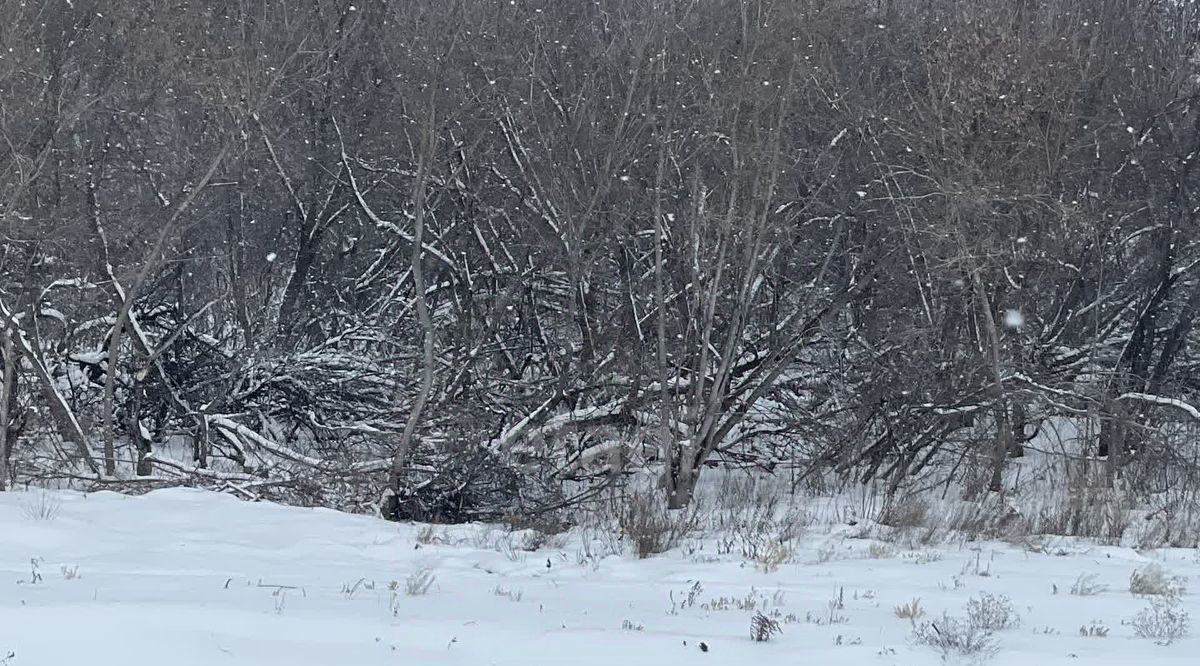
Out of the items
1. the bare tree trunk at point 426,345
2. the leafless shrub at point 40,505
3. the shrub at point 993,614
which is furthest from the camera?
the bare tree trunk at point 426,345

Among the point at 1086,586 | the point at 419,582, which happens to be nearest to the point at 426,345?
the point at 419,582

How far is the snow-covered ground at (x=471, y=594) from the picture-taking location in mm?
4789

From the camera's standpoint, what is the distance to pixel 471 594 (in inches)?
250

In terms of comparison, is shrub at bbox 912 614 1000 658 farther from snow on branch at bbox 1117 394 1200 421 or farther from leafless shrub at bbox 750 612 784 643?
snow on branch at bbox 1117 394 1200 421

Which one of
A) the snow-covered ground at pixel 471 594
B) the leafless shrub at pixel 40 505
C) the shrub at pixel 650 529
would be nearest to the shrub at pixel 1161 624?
the snow-covered ground at pixel 471 594

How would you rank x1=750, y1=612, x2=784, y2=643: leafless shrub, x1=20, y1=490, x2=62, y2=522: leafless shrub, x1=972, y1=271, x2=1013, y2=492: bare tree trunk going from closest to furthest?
x1=750, y1=612, x2=784, y2=643: leafless shrub → x1=20, y1=490, x2=62, y2=522: leafless shrub → x1=972, y1=271, x2=1013, y2=492: bare tree trunk

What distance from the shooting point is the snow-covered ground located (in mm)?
4789

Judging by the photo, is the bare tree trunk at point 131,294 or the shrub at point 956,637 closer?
the shrub at point 956,637

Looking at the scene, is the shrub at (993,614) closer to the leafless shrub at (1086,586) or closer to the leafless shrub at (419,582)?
the leafless shrub at (1086,586)

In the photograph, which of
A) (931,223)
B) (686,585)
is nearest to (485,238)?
(931,223)

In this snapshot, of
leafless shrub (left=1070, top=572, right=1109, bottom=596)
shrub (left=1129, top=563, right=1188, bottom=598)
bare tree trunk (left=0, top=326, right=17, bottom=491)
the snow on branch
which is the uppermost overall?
the snow on branch

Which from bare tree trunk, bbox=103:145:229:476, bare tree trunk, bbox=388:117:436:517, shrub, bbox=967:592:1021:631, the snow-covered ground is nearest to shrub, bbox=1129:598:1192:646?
the snow-covered ground

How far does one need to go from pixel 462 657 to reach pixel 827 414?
9392 mm

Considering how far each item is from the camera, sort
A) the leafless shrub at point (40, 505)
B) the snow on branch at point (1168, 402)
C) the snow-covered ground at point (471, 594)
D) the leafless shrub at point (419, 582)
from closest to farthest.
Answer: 1. the snow-covered ground at point (471, 594)
2. the leafless shrub at point (419, 582)
3. the leafless shrub at point (40, 505)
4. the snow on branch at point (1168, 402)
